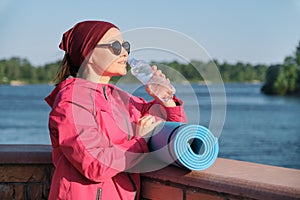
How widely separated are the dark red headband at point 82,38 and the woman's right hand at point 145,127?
0.36 metres

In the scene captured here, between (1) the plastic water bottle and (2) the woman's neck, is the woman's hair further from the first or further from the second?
(1) the plastic water bottle

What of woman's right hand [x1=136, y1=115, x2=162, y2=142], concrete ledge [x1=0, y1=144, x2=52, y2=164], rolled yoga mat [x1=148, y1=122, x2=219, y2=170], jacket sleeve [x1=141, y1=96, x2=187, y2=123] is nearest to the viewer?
rolled yoga mat [x1=148, y1=122, x2=219, y2=170]

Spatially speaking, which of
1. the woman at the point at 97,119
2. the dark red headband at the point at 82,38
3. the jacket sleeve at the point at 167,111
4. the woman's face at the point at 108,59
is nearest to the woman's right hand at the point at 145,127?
the woman at the point at 97,119

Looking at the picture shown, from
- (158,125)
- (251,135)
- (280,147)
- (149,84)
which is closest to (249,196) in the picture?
(158,125)

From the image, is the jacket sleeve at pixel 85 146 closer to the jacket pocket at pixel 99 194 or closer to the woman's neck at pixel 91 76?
the jacket pocket at pixel 99 194

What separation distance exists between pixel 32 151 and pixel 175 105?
85cm

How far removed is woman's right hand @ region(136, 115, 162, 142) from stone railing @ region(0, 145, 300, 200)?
19cm

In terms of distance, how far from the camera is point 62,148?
79.7 inches

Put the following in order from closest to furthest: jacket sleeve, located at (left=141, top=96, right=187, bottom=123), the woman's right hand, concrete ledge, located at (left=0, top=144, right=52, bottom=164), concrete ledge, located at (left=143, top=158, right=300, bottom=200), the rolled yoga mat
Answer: concrete ledge, located at (left=143, top=158, right=300, bottom=200)
the rolled yoga mat
the woman's right hand
jacket sleeve, located at (left=141, top=96, right=187, bottom=123)
concrete ledge, located at (left=0, top=144, right=52, bottom=164)

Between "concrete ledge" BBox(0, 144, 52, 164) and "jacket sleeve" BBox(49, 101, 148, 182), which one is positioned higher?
"jacket sleeve" BBox(49, 101, 148, 182)

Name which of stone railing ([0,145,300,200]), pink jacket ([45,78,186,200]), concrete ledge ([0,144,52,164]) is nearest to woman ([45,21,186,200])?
pink jacket ([45,78,186,200])

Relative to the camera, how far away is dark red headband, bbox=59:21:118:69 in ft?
7.25

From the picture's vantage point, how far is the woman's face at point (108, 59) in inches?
87.2

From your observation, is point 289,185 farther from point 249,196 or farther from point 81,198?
point 81,198
